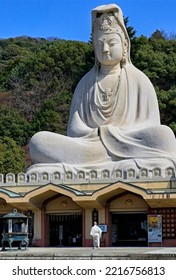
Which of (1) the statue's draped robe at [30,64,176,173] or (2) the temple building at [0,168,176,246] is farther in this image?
(1) the statue's draped robe at [30,64,176,173]

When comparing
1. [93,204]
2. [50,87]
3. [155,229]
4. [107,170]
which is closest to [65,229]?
[93,204]

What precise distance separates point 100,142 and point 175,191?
4396 mm

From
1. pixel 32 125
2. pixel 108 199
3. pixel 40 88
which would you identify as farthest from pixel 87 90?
pixel 40 88

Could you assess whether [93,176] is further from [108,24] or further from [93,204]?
[108,24]

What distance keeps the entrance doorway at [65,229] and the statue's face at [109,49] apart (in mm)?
7049

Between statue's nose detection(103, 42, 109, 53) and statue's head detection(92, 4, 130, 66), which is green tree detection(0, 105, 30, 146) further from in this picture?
statue's nose detection(103, 42, 109, 53)

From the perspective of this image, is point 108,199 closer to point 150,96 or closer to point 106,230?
point 106,230

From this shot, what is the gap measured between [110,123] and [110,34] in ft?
12.8

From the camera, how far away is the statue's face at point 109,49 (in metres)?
28.6

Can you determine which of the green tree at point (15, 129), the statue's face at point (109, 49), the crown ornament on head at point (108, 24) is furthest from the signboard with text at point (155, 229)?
the green tree at point (15, 129)

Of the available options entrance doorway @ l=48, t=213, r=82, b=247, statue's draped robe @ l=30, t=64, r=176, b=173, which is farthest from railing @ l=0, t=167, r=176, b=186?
entrance doorway @ l=48, t=213, r=82, b=247

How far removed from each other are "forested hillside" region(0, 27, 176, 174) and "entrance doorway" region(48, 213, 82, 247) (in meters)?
13.8

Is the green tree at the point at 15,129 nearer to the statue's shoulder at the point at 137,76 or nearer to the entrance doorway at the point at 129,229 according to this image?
the statue's shoulder at the point at 137,76

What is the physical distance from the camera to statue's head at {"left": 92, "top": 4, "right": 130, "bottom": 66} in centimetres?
2867
